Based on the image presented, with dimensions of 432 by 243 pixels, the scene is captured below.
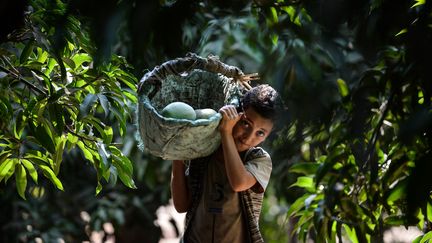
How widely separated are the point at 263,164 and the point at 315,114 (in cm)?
94

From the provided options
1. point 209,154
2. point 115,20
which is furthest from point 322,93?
point 209,154

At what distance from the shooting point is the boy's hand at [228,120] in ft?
5.28

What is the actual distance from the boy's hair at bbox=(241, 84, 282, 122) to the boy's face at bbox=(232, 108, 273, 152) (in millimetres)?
12

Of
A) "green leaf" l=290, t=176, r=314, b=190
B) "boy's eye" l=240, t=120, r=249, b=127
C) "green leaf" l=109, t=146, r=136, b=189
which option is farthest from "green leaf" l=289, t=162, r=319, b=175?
"green leaf" l=109, t=146, r=136, b=189

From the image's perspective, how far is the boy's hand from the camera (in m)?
1.61

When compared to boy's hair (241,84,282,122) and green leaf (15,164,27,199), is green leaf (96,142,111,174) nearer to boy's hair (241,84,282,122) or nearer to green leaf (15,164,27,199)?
green leaf (15,164,27,199)

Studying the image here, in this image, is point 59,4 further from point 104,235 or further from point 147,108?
point 104,235

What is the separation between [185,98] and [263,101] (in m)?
0.28

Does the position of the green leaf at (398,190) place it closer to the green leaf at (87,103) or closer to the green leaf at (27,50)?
the green leaf at (87,103)

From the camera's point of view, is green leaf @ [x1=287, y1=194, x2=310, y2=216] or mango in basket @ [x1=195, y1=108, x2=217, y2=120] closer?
mango in basket @ [x1=195, y1=108, x2=217, y2=120]

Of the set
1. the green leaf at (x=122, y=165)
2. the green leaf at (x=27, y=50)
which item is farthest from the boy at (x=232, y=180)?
the green leaf at (x=27, y=50)

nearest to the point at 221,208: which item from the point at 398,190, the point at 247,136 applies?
the point at 247,136

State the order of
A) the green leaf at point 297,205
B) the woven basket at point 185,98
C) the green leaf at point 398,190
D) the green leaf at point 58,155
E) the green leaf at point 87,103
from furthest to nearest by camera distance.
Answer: the green leaf at point 297,205 → the green leaf at point 58,155 → the green leaf at point 87,103 → the woven basket at point 185,98 → the green leaf at point 398,190

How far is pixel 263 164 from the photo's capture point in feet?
5.78
